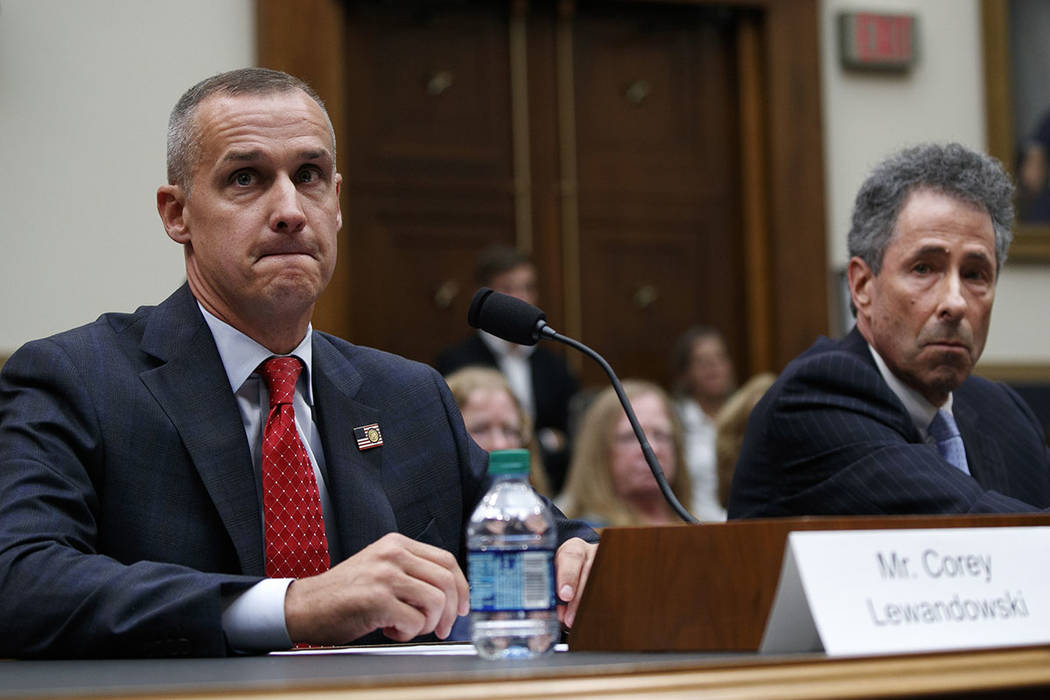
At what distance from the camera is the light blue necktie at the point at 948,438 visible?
253cm

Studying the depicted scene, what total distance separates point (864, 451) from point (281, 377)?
93 centimetres

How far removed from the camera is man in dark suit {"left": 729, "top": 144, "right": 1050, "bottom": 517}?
91.8 inches

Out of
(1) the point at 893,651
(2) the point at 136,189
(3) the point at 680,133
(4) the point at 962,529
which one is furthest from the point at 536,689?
(3) the point at 680,133

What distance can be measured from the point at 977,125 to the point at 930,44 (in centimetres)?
43

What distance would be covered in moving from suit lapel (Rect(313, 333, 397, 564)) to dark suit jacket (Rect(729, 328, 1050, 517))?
716 mm

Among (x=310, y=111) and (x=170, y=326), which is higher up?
(x=310, y=111)

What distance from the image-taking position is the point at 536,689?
106 centimetres

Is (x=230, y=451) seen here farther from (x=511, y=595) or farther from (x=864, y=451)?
(x=864, y=451)

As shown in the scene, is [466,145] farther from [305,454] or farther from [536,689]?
[536,689]

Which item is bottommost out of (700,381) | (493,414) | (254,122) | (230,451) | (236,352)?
(700,381)

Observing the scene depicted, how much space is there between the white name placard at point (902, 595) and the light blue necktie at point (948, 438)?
45.6 inches

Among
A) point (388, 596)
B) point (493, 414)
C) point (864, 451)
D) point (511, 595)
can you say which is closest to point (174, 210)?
point (388, 596)

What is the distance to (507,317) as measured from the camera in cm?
187

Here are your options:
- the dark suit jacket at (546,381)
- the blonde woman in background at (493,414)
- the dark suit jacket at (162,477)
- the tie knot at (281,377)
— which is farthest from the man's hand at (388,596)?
the dark suit jacket at (546,381)
